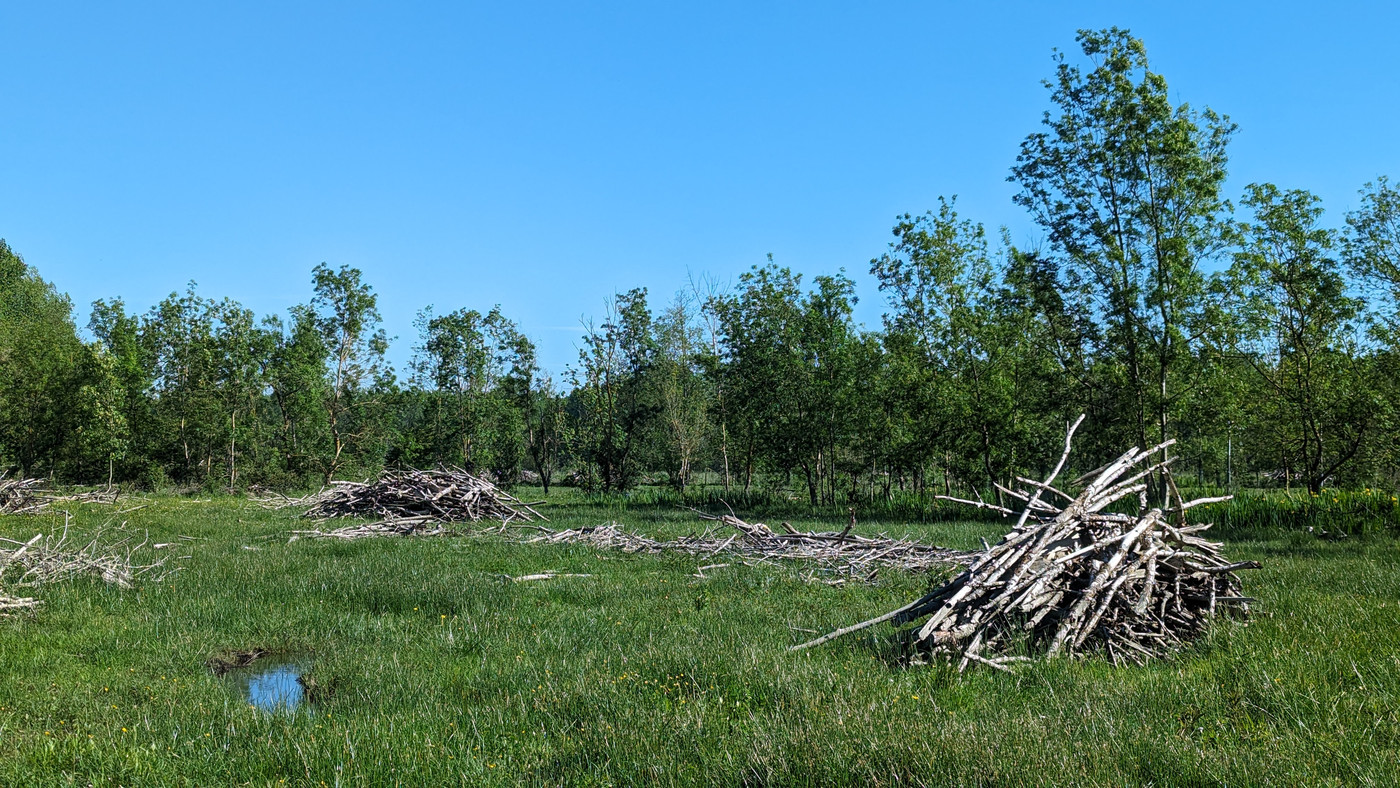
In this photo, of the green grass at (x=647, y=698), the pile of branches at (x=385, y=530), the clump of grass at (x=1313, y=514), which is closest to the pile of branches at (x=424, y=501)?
the pile of branches at (x=385, y=530)

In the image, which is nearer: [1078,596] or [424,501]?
[1078,596]

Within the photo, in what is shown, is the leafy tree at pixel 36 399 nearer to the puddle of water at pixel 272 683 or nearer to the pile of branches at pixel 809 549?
the pile of branches at pixel 809 549

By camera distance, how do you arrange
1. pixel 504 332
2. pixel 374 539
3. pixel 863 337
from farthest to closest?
pixel 504 332
pixel 863 337
pixel 374 539

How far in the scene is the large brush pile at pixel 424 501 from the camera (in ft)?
68.1

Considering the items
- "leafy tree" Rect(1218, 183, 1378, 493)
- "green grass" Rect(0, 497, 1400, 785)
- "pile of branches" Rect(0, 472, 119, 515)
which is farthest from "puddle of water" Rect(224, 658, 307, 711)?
"leafy tree" Rect(1218, 183, 1378, 493)

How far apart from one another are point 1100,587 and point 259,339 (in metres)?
40.9

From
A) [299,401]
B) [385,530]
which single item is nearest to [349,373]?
[299,401]

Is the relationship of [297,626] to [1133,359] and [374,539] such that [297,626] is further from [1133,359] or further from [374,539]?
[1133,359]

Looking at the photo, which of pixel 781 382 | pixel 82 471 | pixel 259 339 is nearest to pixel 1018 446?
pixel 781 382

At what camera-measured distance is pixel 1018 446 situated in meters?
24.9

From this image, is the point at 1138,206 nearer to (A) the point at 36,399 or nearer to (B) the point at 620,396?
(B) the point at 620,396

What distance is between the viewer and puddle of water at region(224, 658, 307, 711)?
20.0ft

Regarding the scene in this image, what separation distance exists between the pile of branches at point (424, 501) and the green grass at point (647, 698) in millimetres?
10624

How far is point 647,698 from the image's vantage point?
18.2ft
